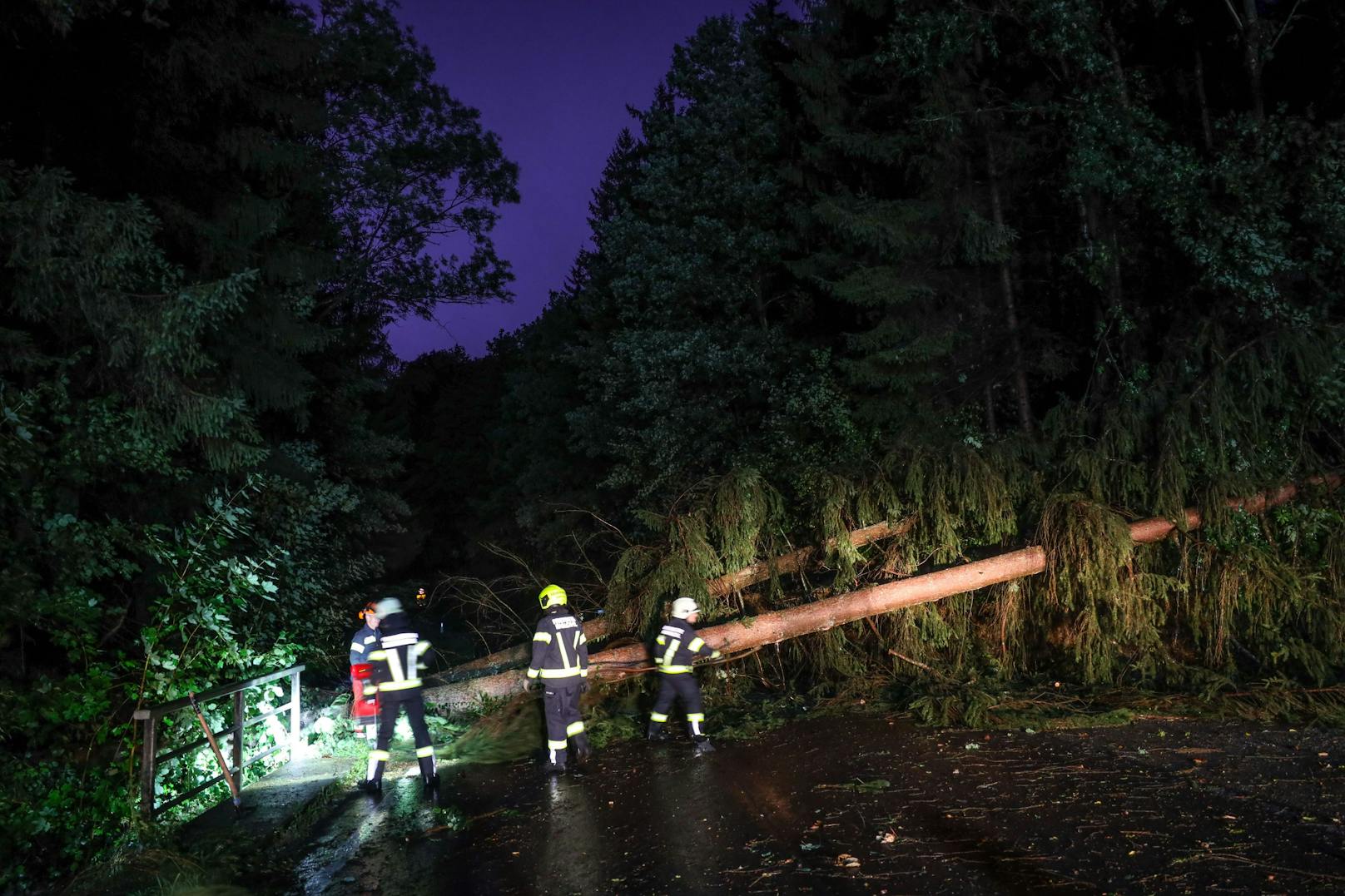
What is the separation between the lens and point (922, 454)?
10156 mm

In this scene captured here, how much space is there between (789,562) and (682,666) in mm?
2722

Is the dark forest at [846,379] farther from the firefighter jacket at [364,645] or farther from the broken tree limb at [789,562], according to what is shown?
the firefighter jacket at [364,645]

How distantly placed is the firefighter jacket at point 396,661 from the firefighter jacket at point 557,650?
3.37 ft

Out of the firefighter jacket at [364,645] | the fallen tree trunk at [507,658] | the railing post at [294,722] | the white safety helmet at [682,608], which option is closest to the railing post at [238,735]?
the firefighter jacket at [364,645]

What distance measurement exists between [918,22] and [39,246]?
11438mm

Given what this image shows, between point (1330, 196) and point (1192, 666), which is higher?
point (1330, 196)

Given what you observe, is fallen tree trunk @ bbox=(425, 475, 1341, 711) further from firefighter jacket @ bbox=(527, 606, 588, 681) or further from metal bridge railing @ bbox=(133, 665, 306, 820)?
metal bridge railing @ bbox=(133, 665, 306, 820)

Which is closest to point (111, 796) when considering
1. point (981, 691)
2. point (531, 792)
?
point (531, 792)

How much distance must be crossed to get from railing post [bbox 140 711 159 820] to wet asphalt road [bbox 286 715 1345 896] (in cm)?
110

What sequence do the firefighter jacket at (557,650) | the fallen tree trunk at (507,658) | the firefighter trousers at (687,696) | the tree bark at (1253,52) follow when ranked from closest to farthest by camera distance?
the firefighter jacket at (557,650) → the firefighter trousers at (687,696) → the fallen tree trunk at (507,658) → the tree bark at (1253,52)

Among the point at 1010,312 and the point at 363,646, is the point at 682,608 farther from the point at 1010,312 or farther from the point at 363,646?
the point at 1010,312

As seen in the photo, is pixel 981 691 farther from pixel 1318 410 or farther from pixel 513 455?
pixel 513 455

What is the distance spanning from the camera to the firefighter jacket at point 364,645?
7.62 metres

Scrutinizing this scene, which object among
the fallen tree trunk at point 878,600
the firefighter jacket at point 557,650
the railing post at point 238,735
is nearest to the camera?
the railing post at point 238,735
